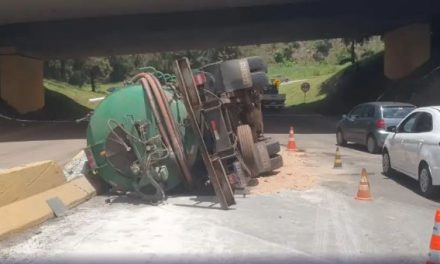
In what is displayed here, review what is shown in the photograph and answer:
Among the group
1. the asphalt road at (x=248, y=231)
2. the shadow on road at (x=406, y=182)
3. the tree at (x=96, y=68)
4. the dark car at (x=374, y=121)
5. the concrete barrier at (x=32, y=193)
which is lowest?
the tree at (x=96, y=68)

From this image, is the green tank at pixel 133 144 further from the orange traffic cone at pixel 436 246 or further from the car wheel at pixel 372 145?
the car wheel at pixel 372 145

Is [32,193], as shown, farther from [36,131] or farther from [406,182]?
[36,131]

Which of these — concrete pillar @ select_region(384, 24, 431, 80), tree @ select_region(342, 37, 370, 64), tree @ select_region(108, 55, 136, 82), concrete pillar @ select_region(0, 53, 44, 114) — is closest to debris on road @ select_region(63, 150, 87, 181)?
concrete pillar @ select_region(384, 24, 431, 80)

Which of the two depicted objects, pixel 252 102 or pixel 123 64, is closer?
pixel 252 102

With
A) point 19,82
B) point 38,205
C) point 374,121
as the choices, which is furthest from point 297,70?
point 38,205

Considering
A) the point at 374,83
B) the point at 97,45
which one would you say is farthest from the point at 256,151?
the point at 374,83

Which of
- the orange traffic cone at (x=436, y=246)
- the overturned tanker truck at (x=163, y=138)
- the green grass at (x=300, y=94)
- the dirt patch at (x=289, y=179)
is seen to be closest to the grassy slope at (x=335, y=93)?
the green grass at (x=300, y=94)

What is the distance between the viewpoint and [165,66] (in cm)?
8481

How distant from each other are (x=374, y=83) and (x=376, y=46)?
4074 centimetres

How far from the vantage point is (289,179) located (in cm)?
1309

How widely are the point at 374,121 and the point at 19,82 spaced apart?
26.9 m

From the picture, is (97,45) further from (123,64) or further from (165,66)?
(123,64)

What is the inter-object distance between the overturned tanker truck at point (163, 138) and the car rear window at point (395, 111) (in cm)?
895

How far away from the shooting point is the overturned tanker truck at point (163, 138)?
1073 cm
